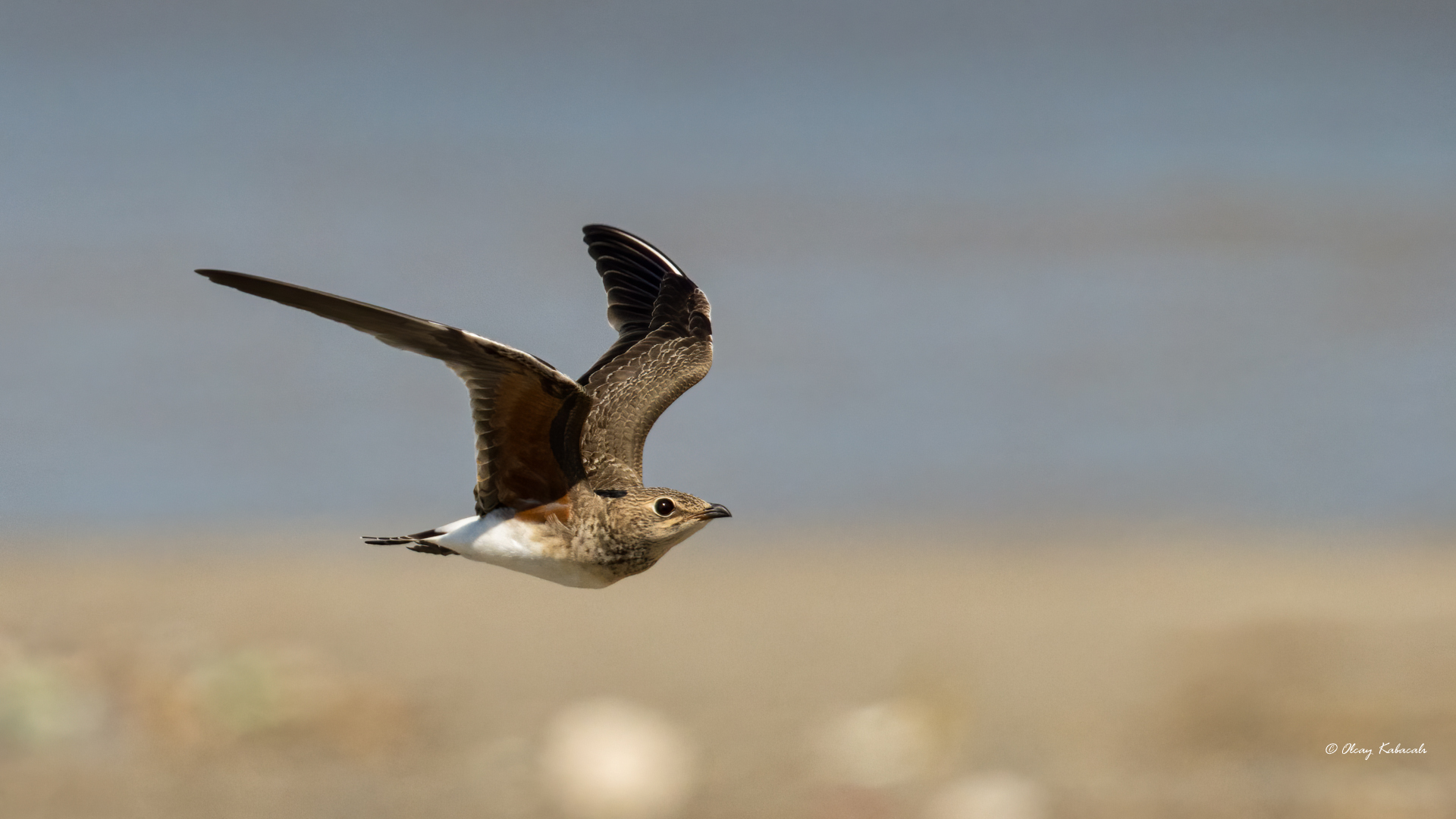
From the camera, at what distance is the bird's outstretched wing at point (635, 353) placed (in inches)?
342

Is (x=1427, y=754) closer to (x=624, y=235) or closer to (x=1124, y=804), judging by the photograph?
(x=1124, y=804)

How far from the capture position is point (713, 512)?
25.4 ft

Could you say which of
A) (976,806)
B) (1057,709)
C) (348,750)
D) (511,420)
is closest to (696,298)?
(511,420)

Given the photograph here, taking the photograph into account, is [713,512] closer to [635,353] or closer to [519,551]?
[519,551]

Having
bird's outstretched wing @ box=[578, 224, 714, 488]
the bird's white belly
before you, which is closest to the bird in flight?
the bird's white belly

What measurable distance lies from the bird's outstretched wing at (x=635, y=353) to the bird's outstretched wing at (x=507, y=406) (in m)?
0.34

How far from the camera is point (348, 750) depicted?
347 ft

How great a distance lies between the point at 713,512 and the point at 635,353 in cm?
282

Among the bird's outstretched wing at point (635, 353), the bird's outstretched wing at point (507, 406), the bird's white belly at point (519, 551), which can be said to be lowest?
the bird's white belly at point (519, 551)

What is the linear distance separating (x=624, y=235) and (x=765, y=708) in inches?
3465

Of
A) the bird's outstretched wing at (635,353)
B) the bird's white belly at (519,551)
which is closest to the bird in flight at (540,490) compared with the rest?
the bird's white belly at (519,551)

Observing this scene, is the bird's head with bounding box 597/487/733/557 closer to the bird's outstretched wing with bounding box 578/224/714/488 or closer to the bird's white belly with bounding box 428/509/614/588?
the bird's white belly with bounding box 428/509/614/588

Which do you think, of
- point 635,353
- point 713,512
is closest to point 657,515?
point 713,512

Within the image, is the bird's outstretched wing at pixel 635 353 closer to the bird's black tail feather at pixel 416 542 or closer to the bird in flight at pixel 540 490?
the bird in flight at pixel 540 490
